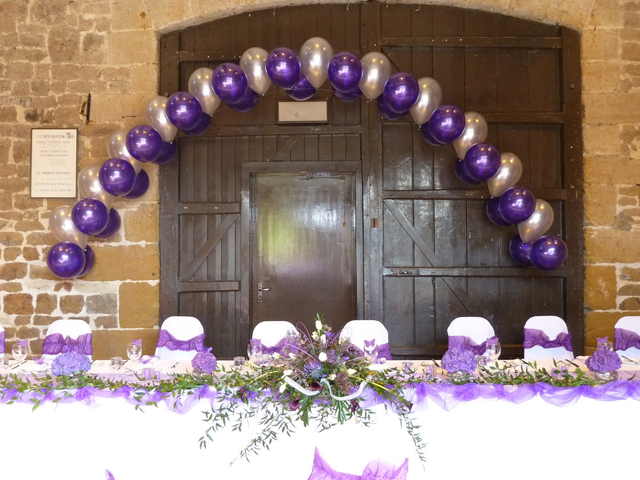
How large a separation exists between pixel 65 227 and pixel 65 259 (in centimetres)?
28

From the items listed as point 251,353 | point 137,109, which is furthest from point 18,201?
point 251,353

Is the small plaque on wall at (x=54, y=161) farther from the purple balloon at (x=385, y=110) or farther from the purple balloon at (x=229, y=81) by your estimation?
the purple balloon at (x=385, y=110)

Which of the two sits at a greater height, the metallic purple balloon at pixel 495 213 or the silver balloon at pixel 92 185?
the silver balloon at pixel 92 185

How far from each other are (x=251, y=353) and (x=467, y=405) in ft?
3.76

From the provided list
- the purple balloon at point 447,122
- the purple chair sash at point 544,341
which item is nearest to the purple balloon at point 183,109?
the purple balloon at point 447,122

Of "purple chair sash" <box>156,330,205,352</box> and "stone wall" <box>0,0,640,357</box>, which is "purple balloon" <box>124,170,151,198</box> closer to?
"stone wall" <box>0,0,640,357</box>

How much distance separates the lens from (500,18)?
17.5 feet

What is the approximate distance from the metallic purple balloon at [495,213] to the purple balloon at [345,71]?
→ 169 cm

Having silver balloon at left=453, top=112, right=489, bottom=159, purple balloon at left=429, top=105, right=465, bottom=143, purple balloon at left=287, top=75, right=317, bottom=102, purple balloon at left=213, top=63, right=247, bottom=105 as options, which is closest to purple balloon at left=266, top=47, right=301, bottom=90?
purple balloon at left=287, top=75, right=317, bottom=102

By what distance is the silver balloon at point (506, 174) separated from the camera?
4527 millimetres

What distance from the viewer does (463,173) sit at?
4812mm

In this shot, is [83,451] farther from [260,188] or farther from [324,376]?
[260,188]

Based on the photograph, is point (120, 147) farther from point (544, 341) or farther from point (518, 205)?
point (544, 341)

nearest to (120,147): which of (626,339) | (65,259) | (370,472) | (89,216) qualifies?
(89,216)
